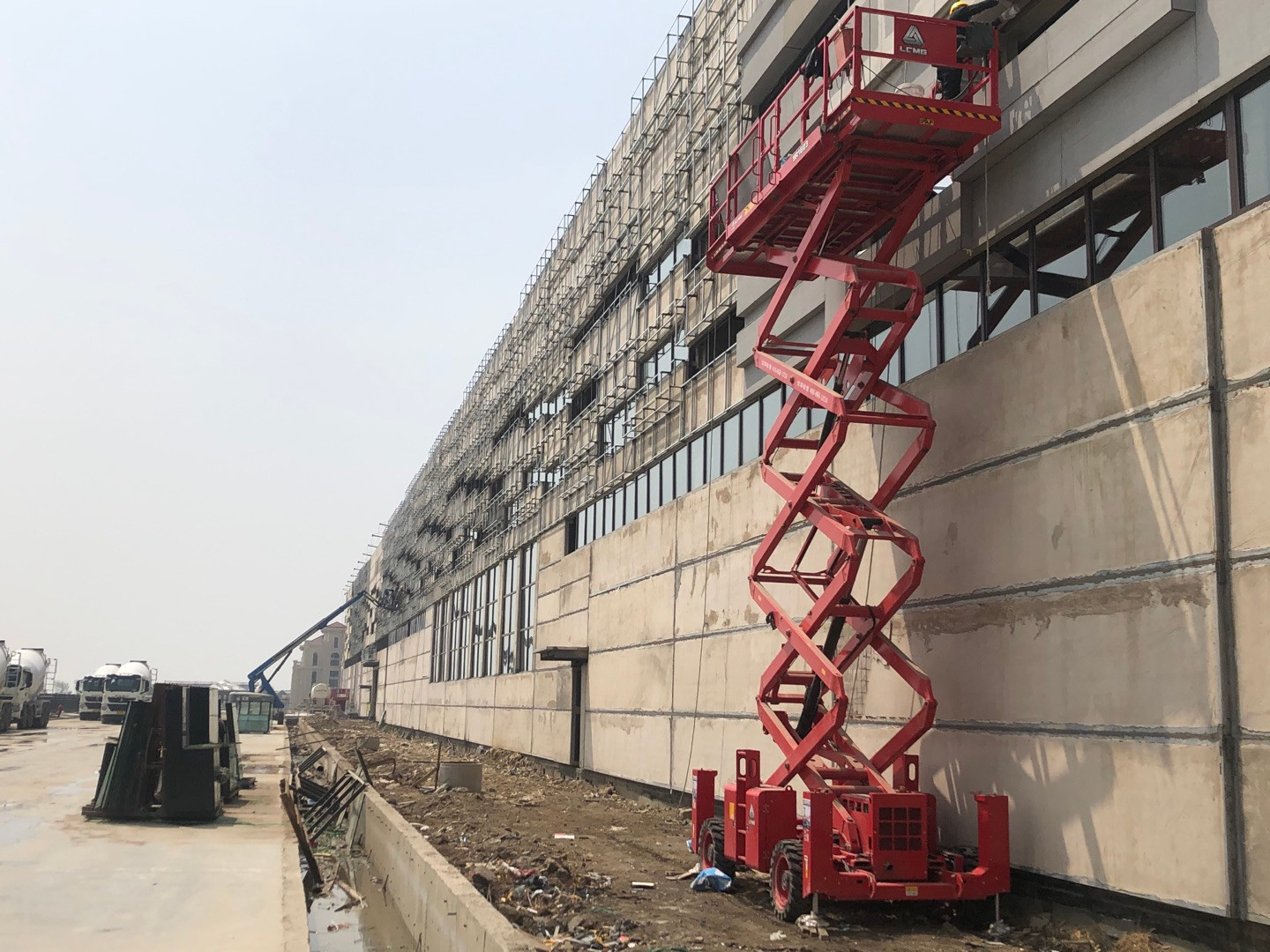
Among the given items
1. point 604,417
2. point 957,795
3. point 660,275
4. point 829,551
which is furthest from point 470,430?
point 957,795

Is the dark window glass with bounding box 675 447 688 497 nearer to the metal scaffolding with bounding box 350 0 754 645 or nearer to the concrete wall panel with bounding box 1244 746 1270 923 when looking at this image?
the metal scaffolding with bounding box 350 0 754 645

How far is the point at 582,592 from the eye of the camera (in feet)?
102

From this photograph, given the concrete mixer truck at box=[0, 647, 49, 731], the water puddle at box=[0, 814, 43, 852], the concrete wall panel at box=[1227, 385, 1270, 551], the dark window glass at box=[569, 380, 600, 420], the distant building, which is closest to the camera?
the concrete wall panel at box=[1227, 385, 1270, 551]

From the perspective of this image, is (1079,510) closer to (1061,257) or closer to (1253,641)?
(1253,641)

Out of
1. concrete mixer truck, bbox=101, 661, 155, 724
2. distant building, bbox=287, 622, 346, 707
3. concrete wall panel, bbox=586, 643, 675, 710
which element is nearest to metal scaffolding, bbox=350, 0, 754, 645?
concrete wall panel, bbox=586, 643, 675, 710

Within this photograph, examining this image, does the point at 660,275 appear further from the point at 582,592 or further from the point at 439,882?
the point at 439,882

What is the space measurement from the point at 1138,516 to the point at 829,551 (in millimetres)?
6271

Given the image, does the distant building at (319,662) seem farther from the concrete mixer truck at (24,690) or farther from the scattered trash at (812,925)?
the scattered trash at (812,925)

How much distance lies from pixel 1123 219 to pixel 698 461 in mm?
12512

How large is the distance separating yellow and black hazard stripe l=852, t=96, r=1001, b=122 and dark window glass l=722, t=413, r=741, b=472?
30.8ft

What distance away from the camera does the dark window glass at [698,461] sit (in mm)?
22734

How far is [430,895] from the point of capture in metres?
15.6

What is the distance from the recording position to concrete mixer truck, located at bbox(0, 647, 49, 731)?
188 feet

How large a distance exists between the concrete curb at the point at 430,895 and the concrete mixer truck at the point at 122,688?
51.5m
